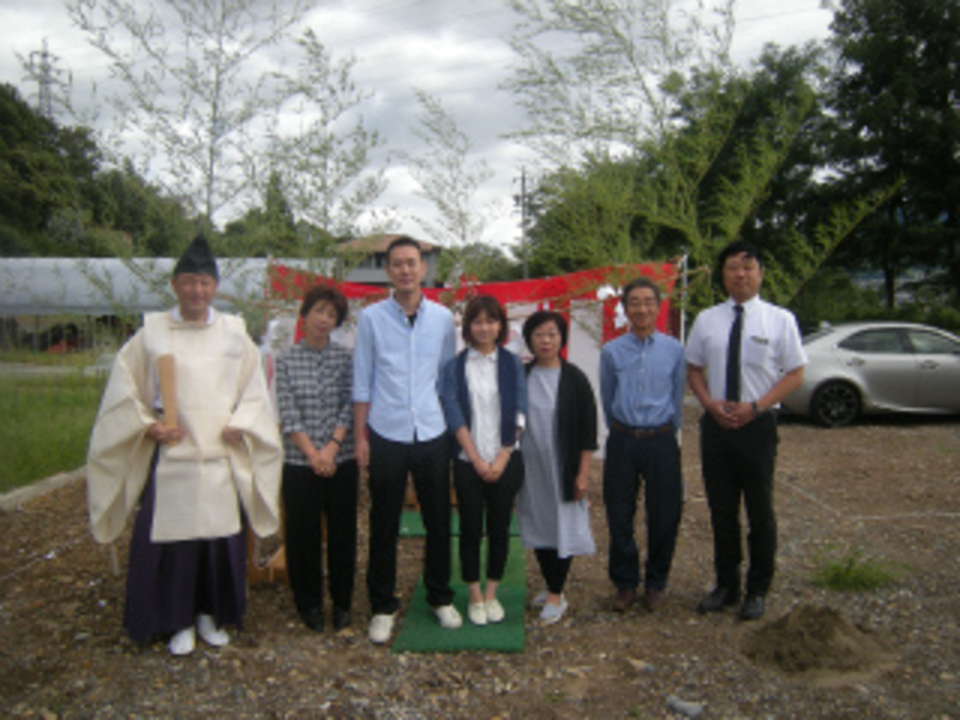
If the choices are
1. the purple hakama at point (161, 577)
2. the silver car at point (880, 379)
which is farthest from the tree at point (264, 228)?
the silver car at point (880, 379)

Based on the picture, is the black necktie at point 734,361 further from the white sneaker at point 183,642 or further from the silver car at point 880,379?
the silver car at point 880,379

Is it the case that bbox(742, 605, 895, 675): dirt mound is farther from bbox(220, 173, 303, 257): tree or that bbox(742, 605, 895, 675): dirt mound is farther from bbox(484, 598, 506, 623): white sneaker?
bbox(220, 173, 303, 257): tree

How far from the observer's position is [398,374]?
358cm

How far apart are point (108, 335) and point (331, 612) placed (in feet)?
12.4

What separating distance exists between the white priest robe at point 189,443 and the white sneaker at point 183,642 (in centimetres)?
45

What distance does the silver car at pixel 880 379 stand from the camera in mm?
9672

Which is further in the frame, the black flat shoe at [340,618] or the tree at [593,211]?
the tree at [593,211]

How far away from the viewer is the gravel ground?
304 centimetres

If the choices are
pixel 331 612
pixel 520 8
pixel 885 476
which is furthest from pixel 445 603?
pixel 885 476

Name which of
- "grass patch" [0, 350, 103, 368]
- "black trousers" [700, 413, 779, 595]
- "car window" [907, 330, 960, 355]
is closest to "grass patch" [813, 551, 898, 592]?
"black trousers" [700, 413, 779, 595]

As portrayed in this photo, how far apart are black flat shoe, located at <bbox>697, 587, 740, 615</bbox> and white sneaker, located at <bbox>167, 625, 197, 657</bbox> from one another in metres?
2.38

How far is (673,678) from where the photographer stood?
10.6 feet

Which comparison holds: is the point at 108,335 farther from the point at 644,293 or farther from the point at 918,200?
the point at 918,200

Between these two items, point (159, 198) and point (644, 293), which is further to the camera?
point (159, 198)
